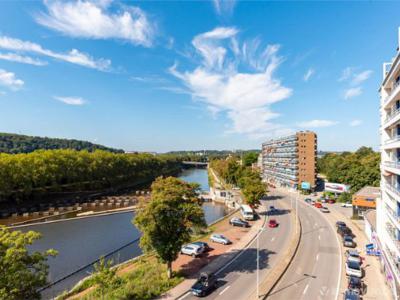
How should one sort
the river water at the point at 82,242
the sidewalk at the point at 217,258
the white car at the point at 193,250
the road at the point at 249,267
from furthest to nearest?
1. the white car at the point at 193,250
2. the river water at the point at 82,242
3. the sidewalk at the point at 217,258
4. the road at the point at 249,267

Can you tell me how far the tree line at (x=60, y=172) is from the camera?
72.9m

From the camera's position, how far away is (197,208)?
89.3 ft

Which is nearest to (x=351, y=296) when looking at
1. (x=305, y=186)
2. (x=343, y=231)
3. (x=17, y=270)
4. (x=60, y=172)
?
(x=343, y=231)

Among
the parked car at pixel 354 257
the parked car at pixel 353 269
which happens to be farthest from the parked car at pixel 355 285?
the parked car at pixel 354 257

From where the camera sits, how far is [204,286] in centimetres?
2317

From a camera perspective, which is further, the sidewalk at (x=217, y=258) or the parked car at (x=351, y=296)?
the sidewalk at (x=217, y=258)

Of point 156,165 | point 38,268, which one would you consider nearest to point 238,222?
point 38,268

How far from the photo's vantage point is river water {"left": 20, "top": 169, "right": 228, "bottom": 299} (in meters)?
32.3

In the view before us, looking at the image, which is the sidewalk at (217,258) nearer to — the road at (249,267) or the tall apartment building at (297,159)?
the road at (249,267)

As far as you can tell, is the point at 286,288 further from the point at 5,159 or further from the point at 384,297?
the point at 5,159

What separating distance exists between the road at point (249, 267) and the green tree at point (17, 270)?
12.1 meters

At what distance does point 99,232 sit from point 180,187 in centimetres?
3071

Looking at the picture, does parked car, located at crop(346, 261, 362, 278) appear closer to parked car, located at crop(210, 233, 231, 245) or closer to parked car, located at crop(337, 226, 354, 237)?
parked car, located at crop(337, 226, 354, 237)

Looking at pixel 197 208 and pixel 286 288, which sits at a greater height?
pixel 197 208
